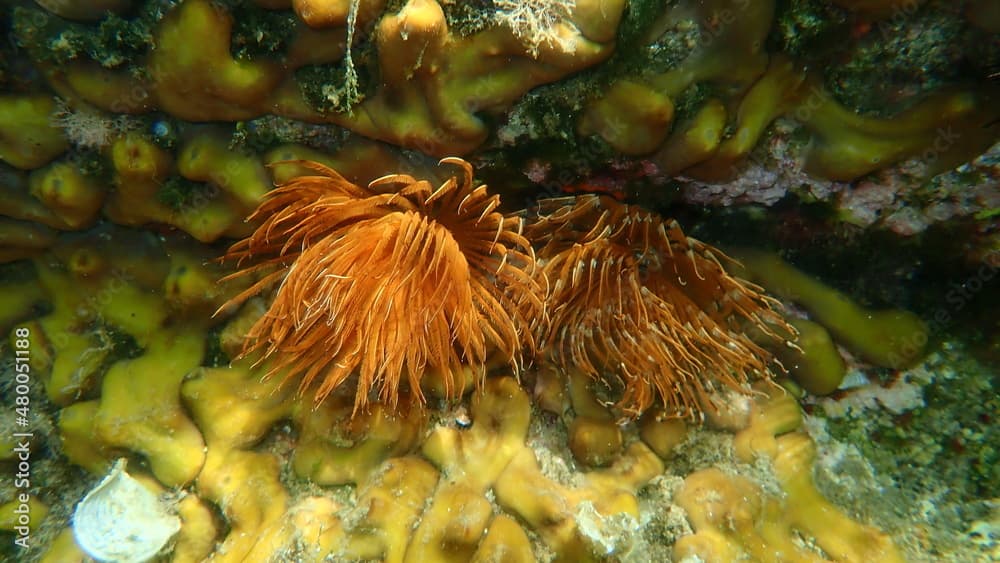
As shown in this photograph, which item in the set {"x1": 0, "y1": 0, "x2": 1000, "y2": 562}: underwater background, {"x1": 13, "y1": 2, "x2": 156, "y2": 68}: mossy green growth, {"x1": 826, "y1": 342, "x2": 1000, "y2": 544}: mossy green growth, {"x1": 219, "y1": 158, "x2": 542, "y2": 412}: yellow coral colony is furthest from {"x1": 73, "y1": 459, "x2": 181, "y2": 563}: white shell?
{"x1": 826, "y1": 342, "x2": 1000, "y2": 544}: mossy green growth

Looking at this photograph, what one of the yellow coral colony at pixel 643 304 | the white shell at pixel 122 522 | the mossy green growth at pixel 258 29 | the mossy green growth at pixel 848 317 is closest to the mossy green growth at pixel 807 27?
the yellow coral colony at pixel 643 304

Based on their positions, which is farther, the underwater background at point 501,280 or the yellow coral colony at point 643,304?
the yellow coral colony at point 643,304

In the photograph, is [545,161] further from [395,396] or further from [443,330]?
[395,396]

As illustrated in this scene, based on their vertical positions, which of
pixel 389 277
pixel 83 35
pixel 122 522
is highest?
pixel 83 35

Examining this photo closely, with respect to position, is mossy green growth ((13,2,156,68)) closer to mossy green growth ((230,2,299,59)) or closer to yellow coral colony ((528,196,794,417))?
mossy green growth ((230,2,299,59))

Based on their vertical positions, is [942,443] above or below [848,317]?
below

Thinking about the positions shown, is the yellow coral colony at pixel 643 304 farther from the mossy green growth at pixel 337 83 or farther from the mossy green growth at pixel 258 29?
A: the mossy green growth at pixel 258 29

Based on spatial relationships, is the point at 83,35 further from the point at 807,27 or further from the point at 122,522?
the point at 807,27

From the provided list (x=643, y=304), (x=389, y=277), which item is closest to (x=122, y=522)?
(x=389, y=277)
